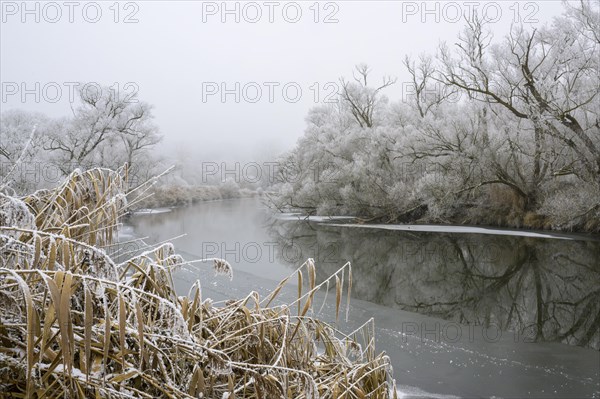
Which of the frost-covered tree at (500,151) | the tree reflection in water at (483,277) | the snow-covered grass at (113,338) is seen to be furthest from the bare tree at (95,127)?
the snow-covered grass at (113,338)

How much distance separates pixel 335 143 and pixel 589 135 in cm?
1267

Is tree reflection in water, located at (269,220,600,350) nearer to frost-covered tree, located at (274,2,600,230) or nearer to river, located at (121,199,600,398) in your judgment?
river, located at (121,199,600,398)

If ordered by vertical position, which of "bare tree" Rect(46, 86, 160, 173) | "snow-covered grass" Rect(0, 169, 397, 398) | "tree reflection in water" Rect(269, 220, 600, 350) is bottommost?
"tree reflection in water" Rect(269, 220, 600, 350)

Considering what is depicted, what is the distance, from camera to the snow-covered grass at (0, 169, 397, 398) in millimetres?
1123

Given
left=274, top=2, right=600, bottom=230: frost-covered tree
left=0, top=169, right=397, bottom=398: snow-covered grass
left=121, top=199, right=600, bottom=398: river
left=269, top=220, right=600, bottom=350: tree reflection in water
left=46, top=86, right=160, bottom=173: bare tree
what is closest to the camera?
left=0, top=169, right=397, bottom=398: snow-covered grass

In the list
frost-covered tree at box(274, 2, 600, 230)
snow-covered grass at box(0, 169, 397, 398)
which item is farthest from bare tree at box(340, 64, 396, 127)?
snow-covered grass at box(0, 169, 397, 398)

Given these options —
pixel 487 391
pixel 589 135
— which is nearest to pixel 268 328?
pixel 487 391

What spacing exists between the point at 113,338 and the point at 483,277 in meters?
9.28

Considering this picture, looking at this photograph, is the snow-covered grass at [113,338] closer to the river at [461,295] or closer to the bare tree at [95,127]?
the river at [461,295]

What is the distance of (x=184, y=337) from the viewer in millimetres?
1411

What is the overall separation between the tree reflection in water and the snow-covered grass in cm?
538

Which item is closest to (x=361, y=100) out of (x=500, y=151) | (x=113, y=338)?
(x=500, y=151)

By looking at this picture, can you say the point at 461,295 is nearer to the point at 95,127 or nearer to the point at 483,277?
the point at 483,277

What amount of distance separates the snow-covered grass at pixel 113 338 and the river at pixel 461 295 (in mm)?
742
